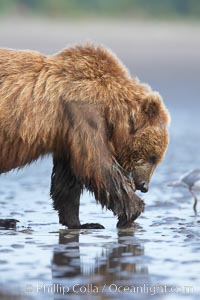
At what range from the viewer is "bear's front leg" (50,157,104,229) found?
7855 millimetres

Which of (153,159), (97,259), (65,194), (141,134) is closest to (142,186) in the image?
(153,159)

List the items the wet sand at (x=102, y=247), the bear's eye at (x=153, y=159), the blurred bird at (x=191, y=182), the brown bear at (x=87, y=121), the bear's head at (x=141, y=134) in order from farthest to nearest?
the blurred bird at (x=191, y=182)
the bear's eye at (x=153, y=159)
the bear's head at (x=141, y=134)
the brown bear at (x=87, y=121)
the wet sand at (x=102, y=247)

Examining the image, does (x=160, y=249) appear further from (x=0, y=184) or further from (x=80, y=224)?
(x=0, y=184)

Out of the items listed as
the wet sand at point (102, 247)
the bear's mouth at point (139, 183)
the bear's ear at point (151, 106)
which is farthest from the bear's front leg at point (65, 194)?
the bear's ear at point (151, 106)

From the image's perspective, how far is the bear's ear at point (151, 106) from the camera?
7.50m

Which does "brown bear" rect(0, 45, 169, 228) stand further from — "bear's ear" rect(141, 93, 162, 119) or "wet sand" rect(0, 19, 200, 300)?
"wet sand" rect(0, 19, 200, 300)

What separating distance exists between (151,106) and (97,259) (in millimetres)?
1363

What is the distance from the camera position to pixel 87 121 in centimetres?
733

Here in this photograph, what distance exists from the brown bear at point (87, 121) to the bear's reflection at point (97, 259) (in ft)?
1.37

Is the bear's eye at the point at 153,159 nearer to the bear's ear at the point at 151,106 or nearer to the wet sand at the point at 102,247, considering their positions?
the bear's ear at the point at 151,106

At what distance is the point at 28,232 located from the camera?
7445 millimetres

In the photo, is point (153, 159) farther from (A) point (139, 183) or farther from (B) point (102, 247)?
(B) point (102, 247)

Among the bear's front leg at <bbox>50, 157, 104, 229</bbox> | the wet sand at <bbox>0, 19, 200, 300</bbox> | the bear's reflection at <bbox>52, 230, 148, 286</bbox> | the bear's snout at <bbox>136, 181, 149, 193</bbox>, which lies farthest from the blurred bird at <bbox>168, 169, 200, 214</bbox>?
the bear's reflection at <bbox>52, 230, 148, 286</bbox>

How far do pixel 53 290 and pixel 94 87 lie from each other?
199cm
